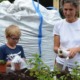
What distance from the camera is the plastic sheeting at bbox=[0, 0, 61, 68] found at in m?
5.95

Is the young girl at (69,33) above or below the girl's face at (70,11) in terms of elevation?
below

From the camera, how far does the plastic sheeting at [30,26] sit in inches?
234

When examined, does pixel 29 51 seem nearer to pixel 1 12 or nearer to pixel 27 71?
pixel 1 12

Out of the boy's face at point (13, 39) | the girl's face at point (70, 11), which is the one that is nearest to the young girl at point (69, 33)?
the girl's face at point (70, 11)

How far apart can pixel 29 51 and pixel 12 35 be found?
162 centimetres

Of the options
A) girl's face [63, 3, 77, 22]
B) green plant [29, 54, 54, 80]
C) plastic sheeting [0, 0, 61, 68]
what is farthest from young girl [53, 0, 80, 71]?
plastic sheeting [0, 0, 61, 68]

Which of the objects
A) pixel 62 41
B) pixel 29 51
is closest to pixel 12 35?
pixel 62 41

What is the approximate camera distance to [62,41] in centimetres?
393

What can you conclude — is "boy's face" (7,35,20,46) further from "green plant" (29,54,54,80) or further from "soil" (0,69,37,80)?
"green plant" (29,54,54,80)

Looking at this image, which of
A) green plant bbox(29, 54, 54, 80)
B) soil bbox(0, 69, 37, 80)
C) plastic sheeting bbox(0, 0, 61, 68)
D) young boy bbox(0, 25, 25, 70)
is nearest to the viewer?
green plant bbox(29, 54, 54, 80)

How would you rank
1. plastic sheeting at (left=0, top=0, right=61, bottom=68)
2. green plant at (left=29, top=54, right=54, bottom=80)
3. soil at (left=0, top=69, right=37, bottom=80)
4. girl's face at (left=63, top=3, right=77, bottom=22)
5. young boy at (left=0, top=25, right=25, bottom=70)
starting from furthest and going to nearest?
plastic sheeting at (left=0, top=0, right=61, bottom=68), young boy at (left=0, top=25, right=25, bottom=70), girl's face at (left=63, top=3, right=77, bottom=22), soil at (left=0, top=69, right=37, bottom=80), green plant at (left=29, top=54, right=54, bottom=80)

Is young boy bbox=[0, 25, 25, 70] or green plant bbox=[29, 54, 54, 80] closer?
green plant bbox=[29, 54, 54, 80]

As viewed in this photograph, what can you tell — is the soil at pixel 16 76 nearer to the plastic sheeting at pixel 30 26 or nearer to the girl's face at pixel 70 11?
the girl's face at pixel 70 11

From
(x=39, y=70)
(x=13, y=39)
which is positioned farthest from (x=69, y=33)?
(x=39, y=70)
